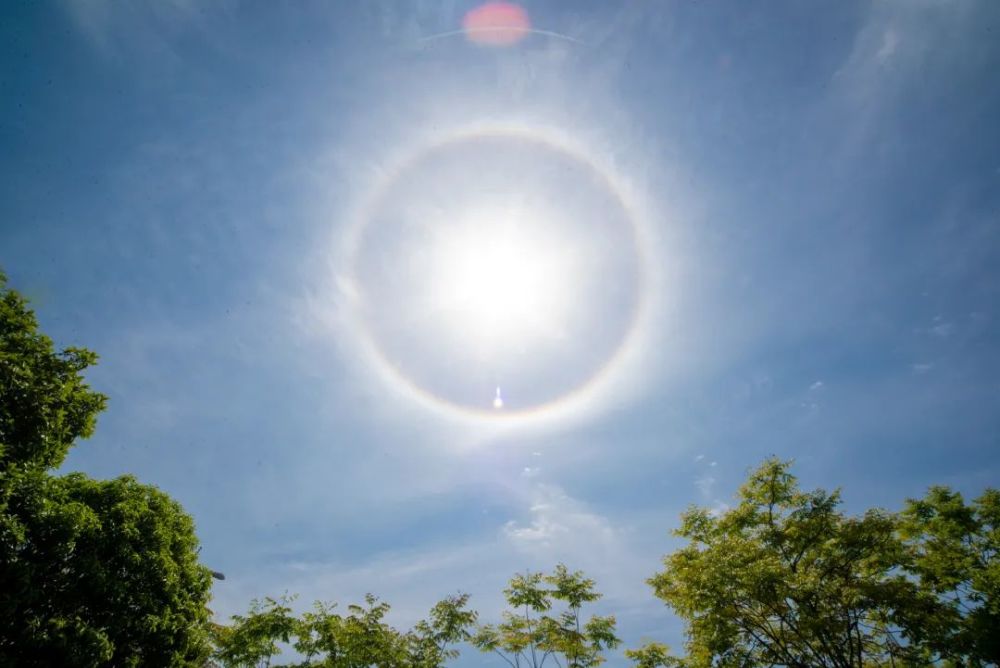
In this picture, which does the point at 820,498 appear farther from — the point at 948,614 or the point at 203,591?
the point at 203,591

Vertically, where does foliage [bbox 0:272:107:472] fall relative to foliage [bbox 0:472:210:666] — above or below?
above

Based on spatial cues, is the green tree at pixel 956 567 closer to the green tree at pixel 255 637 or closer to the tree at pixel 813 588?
the tree at pixel 813 588

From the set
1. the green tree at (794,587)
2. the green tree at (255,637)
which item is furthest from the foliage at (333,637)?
the green tree at (794,587)

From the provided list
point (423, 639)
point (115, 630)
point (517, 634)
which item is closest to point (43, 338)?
point (115, 630)

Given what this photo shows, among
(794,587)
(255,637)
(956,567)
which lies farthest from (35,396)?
(956,567)

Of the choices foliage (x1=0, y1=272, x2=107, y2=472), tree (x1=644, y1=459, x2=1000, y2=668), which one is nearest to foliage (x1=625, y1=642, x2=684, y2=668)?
tree (x1=644, y1=459, x2=1000, y2=668)

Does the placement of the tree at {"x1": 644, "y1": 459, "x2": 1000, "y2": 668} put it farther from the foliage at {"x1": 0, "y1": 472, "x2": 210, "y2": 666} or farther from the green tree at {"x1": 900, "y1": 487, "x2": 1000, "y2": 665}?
the foliage at {"x1": 0, "y1": 472, "x2": 210, "y2": 666}

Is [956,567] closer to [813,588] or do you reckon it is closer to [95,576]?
[813,588]
